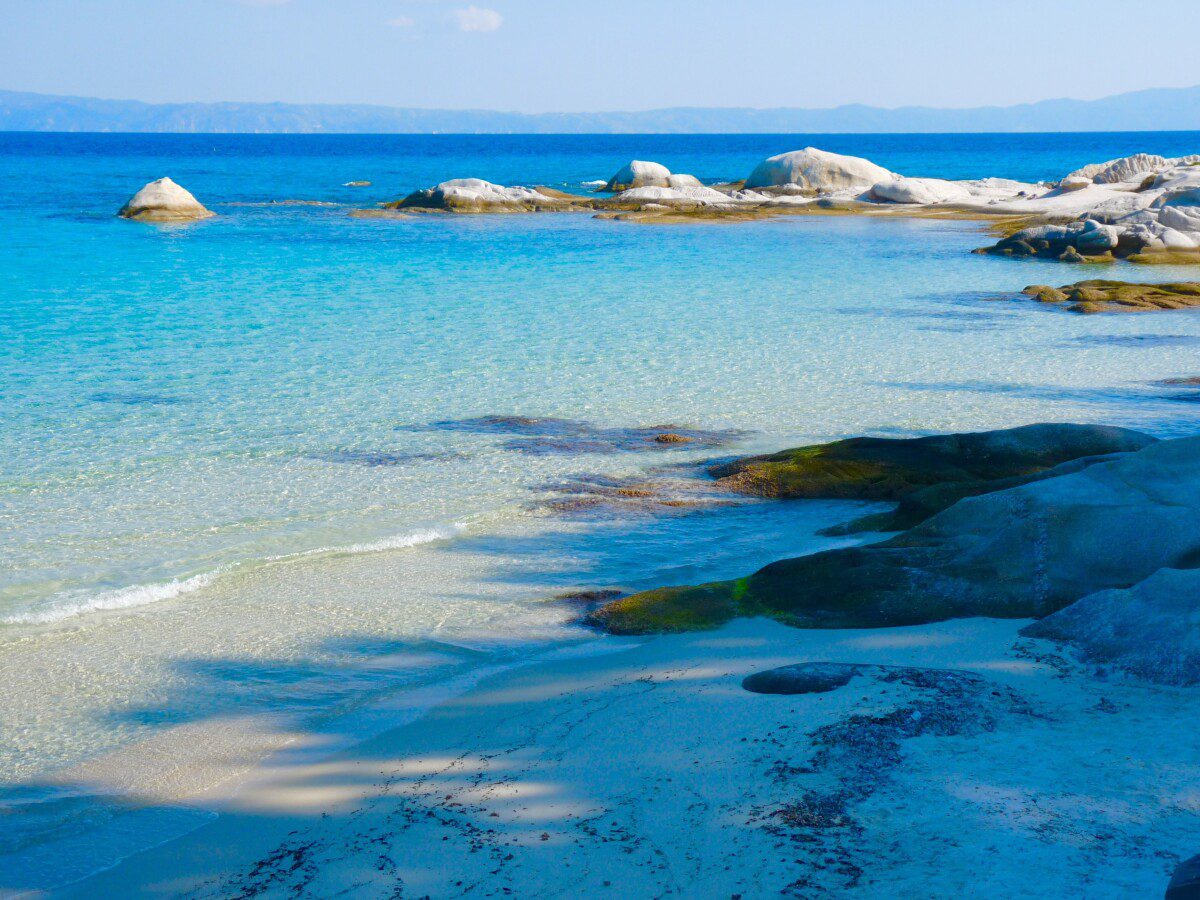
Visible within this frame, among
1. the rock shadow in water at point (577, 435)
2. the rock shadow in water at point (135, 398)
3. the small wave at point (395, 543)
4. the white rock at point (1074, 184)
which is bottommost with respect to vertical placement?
the small wave at point (395, 543)

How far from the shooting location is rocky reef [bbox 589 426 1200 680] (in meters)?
5.71

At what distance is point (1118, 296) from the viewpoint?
69.2ft

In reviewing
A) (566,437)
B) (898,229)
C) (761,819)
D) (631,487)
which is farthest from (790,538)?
(898,229)

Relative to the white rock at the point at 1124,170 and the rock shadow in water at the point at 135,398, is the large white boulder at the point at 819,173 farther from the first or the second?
the rock shadow in water at the point at 135,398

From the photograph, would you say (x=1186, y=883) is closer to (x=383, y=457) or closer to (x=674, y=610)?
(x=674, y=610)

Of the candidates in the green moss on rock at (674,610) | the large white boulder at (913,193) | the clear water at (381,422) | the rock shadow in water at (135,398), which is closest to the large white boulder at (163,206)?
the clear water at (381,422)

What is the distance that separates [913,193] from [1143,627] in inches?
1743

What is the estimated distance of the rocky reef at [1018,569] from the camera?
571 centimetres

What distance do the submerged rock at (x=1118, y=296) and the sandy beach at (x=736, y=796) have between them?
1684 centimetres

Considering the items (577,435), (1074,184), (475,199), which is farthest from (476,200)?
(577,435)

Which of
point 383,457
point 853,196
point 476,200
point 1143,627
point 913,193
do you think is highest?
point 913,193

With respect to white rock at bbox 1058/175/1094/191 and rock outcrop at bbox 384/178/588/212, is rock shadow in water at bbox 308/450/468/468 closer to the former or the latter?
rock outcrop at bbox 384/178/588/212

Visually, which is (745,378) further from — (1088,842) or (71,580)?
(1088,842)

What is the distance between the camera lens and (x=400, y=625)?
675 cm
